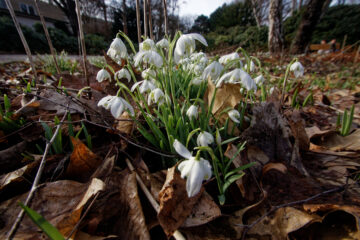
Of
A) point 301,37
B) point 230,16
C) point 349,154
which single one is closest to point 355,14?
point 301,37

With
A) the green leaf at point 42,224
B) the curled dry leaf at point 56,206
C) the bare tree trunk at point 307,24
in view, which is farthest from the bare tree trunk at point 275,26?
the green leaf at point 42,224

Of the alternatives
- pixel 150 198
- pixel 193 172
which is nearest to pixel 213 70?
pixel 193 172

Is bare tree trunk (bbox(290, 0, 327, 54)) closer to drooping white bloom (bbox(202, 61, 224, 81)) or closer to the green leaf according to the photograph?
drooping white bloom (bbox(202, 61, 224, 81))

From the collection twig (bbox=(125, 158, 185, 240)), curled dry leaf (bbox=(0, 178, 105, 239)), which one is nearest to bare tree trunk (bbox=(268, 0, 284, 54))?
twig (bbox=(125, 158, 185, 240))

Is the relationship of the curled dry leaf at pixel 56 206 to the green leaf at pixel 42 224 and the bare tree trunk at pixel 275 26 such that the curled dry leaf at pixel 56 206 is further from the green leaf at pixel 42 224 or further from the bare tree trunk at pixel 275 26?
the bare tree trunk at pixel 275 26

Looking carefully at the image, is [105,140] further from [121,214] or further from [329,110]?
[329,110]
